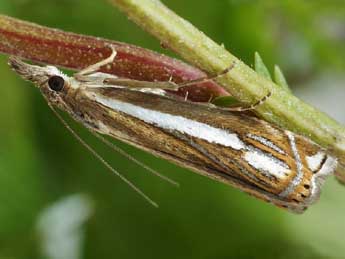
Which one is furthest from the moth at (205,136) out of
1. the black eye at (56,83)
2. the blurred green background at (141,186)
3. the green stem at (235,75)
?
the blurred green background at (141,186)

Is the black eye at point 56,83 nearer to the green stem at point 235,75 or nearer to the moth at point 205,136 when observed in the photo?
the moth at point 205,136

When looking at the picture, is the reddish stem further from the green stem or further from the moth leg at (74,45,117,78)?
the green stem

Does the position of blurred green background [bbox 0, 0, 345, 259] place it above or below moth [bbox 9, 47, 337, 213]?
below

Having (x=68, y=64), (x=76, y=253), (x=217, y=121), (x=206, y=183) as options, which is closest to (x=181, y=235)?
(x=206, y=183)

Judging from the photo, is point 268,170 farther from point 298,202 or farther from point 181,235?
point 181,235

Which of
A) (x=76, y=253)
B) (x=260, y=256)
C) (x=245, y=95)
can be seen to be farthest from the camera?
(x=76, y=253)

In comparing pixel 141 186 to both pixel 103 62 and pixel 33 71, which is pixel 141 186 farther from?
pixel 103 62

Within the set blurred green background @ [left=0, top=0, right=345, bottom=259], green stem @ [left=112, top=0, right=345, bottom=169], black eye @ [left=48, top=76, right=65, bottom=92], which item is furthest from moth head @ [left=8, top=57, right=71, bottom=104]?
blurred green background @ [left=0, top=0, right=345, bottom=259]

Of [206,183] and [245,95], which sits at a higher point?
[245,95]
